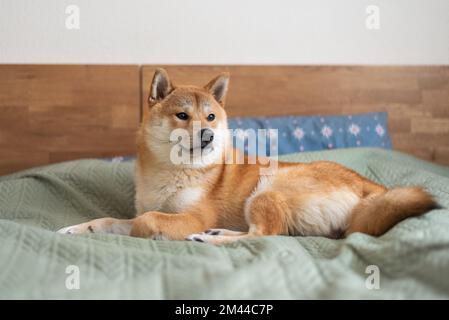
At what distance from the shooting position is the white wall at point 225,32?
2.33 m

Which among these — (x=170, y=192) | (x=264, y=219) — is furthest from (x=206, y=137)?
(x=264, y=219)

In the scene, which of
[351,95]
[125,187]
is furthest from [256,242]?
[351,95]

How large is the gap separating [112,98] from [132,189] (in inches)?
28.1

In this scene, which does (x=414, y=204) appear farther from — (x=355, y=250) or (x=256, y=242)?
(x=256, y=242)

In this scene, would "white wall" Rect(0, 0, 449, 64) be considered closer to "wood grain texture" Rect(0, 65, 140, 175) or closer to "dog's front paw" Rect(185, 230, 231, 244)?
"wood grain texture" Rect(0, 65, 140, 175)

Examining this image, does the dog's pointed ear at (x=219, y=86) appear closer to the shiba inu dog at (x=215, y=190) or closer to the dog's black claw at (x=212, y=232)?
the shiba inu dog at (x=215, y=190)

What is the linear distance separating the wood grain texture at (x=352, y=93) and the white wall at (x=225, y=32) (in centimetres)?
9

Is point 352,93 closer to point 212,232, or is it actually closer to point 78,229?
point 212,232

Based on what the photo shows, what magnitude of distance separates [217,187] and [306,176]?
31 centimetres

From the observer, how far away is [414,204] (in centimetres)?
116

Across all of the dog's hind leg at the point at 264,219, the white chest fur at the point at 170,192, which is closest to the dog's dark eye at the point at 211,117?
the white chest fur at the point at 170,192

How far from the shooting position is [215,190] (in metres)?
1.52

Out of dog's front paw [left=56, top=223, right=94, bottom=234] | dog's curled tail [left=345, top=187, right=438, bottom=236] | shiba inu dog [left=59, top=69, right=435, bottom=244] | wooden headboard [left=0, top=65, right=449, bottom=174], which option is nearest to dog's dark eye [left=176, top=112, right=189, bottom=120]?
shiba inu dog [left=59, top=69, right=435, bottom=244]

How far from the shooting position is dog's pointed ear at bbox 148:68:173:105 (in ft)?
5.06
